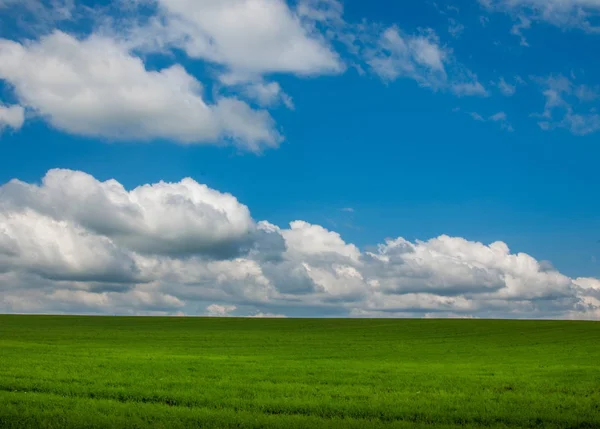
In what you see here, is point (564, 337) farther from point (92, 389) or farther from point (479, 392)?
point (92, 389)

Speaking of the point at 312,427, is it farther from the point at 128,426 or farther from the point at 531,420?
the point at 531,420

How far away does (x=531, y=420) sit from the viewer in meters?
18.8

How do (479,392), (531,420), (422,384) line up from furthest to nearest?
(422,384) < (479,392) < (531,420)

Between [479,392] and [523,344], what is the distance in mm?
45894

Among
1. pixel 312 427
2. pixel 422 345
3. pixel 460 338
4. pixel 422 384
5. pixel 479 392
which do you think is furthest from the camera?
pixel 460 338

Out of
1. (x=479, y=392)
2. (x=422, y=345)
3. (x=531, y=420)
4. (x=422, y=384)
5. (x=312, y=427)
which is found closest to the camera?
(x=312, y=427)

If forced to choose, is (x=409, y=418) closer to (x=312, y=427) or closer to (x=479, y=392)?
(x=312, y=427)

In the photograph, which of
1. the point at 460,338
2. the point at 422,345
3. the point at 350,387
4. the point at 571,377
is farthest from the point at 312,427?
the point at 460,338

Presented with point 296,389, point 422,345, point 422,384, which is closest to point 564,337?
point 422,345

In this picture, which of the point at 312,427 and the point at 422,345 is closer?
the point at 312,427

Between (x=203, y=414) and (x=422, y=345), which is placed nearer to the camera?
(x=203, y=414)

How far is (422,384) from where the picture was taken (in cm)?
2675

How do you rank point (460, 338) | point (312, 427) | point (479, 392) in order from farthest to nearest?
point (460, 338) → point (479, 392) → point (312, 427)

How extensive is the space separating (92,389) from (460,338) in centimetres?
5921
